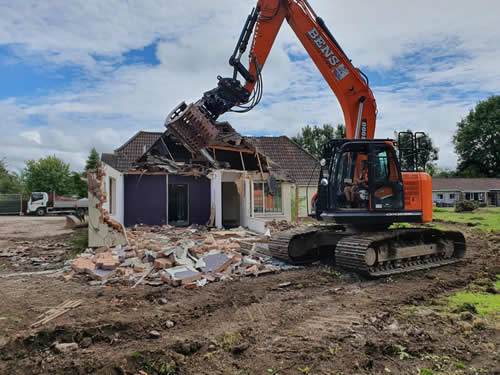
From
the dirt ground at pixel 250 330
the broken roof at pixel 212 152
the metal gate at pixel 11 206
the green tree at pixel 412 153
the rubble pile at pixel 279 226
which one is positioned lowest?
the dirt ground at pixel 250 330

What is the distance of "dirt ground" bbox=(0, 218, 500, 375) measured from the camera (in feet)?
11.3

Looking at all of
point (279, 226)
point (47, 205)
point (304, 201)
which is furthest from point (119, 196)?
point (47, 205)

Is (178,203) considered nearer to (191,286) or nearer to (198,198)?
(198,198)

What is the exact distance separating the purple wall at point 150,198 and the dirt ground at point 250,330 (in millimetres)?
9219

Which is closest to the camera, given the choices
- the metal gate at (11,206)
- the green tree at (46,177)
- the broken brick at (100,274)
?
the broken brick at (100,274)

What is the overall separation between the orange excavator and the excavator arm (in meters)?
0.02

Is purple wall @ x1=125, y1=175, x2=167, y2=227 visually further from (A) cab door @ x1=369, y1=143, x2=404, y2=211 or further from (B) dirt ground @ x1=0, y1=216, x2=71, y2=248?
(A) cab door @ x1=369, y1=143, x2=404, y2=211

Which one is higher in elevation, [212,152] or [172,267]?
[212,152]

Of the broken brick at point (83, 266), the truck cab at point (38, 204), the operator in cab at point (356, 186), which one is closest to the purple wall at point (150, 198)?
the broken brick at point (83, 266)

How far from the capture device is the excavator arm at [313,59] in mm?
8086

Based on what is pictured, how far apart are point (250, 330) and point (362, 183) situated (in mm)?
3944

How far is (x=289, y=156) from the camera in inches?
1117

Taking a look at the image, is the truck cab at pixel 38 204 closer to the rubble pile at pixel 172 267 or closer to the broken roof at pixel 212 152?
the broken roof at pixel 212 152

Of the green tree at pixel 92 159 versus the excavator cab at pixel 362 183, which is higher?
the green tree at pixel 92 159
